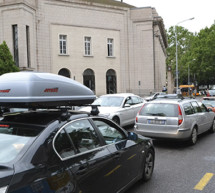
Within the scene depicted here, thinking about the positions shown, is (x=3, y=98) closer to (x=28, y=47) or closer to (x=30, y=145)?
(x=30, y=145)

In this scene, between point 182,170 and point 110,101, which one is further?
point 110,101

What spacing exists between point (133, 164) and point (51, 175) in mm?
Answer: 1939

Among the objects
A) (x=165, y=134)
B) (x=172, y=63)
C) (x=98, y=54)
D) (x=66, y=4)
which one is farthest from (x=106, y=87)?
(x=172, y=63)

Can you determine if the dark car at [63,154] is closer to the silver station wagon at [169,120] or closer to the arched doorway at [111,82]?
the silver station wagon at [169,120]

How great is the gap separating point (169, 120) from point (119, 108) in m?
3.77

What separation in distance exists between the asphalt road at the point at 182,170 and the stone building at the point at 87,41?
23936mm

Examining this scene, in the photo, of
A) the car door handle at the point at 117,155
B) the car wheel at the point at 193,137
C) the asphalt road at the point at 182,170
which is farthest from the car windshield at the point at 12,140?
the car wheel at the point at 193,137

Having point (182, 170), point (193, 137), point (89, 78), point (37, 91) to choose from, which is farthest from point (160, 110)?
point (89, 78)

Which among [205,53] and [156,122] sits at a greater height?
[205,53]

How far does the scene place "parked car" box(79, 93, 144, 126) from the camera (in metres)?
11.3

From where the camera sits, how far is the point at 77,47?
35.2m

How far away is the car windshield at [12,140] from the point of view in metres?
2.73

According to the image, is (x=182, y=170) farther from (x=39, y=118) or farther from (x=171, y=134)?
(x=39, y=118)

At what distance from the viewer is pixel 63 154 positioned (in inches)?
119
